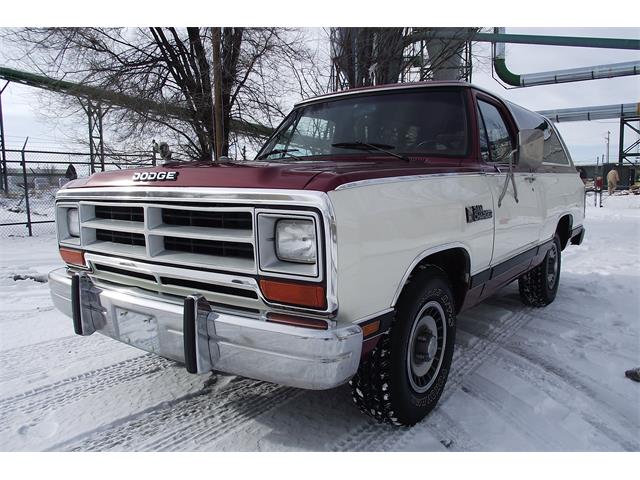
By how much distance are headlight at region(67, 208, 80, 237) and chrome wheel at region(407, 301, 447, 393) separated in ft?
7.52

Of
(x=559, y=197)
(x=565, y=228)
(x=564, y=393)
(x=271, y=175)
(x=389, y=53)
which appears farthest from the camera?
(x=389, y=53)

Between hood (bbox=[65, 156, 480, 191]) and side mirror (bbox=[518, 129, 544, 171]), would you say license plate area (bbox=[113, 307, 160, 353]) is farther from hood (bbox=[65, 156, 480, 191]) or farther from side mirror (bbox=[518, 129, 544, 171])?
side mirror (bbox=[518, 129, 544, 171])

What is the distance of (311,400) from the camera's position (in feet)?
9.38

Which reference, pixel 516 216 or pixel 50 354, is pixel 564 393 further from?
pixel 50 354

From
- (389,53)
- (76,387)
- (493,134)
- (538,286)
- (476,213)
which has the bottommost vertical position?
(76,387)

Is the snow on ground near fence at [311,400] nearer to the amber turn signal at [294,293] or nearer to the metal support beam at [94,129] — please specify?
the amber turn signal at [294,293]

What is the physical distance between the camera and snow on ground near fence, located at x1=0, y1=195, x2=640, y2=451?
2.44 metres

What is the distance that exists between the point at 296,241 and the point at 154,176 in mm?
991

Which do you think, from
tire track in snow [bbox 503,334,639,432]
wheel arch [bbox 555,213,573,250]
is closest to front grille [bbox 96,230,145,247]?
tire track in snow [bbox 503,334,639,432]

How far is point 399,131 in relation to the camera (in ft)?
10.8

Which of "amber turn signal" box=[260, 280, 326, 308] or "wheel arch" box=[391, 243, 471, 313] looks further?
"wheel arch" box=[391, 243, 471, 313]

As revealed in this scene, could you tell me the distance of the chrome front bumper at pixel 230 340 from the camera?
1.93 meters

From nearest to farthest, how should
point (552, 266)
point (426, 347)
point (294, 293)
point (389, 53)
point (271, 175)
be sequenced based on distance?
point (294, 293), point (271, 175), point (426, 347), point (552, 266), point (389, 53)

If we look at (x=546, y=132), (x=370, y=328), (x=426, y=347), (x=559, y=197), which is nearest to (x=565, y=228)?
(x=559, y=197)
